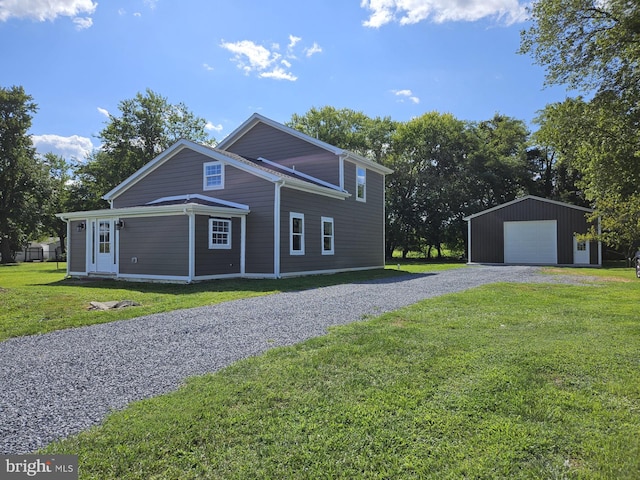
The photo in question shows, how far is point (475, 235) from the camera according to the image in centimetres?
2533

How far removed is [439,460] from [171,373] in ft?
8.65

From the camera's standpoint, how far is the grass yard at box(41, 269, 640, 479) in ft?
7.29

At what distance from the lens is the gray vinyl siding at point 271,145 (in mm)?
17422

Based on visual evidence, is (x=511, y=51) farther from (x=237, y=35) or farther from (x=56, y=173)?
(x=56, y=173)

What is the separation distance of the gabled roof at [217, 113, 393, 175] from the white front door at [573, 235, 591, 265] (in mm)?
12136

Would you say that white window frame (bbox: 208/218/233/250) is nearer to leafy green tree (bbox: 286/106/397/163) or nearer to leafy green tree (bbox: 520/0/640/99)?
leafy green tree (bbox: 520/0/640/99)

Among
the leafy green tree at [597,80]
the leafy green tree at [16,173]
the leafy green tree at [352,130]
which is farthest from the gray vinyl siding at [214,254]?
the leafy green tree at [16,173]

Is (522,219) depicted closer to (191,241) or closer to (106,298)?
(191,241)

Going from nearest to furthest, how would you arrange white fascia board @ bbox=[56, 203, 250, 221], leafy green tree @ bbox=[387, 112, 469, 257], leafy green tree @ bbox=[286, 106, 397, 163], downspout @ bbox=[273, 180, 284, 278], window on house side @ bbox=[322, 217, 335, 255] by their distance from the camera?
white fascia board @ bbox=[56, 203, 250, 221]
downspout @ bbox=[273, 180, 284, 278]
window on house side @ bbox=[322, 217, 335, 255]
leafy green tree @ bbox=[387, 112, 469, 257]
leafy green tree @ bbox=[286, 106, 397, 163]

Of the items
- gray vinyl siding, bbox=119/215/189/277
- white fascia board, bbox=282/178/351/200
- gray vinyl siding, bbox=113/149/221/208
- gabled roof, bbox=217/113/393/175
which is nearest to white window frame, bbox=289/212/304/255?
white fascia board, bbox=282/178/351/200

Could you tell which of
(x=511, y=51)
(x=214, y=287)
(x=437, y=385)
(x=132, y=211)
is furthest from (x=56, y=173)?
(x=437, y=385)

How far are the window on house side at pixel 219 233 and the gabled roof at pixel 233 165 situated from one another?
2.05 meters

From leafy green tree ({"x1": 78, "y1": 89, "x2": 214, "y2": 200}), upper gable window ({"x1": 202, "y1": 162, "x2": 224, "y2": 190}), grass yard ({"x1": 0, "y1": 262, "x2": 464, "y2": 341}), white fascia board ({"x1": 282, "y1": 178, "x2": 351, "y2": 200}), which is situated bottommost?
grass yard ({"x1": 0, "y1": 262, "x2": 464, "y2": 341})

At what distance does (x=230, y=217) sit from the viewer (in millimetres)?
13719
